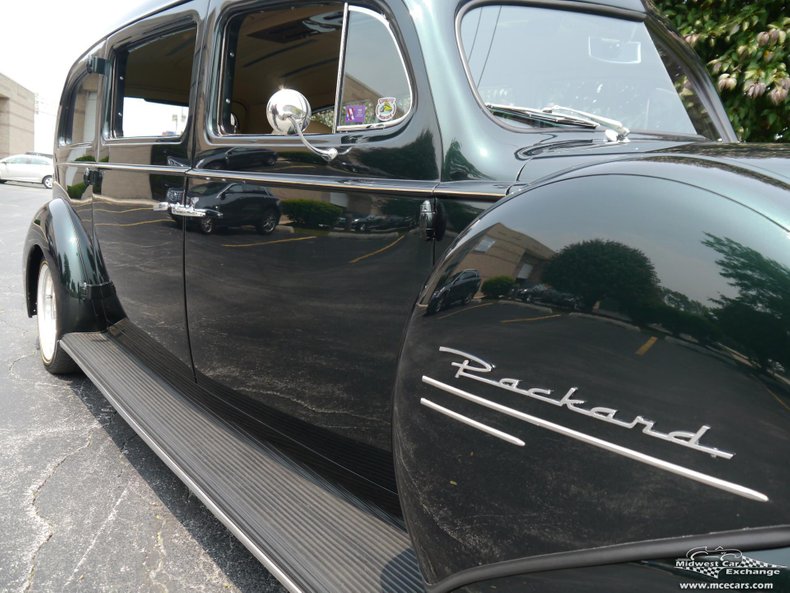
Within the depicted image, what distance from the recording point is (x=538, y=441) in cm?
104

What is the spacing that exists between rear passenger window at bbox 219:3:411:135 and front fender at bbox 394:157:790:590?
2.70 ft

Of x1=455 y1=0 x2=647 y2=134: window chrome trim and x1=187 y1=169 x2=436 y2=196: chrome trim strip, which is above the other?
x1=455 y1=0 x2=647 y2=134: window chrome trim

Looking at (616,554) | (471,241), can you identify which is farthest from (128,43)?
(616,554)

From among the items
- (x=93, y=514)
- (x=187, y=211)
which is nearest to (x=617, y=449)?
(x=187, y=211)

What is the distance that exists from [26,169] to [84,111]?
24.4m

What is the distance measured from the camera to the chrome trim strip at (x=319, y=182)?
168 centimetres

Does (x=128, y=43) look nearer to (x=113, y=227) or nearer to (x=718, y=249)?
(x=113, y=227)

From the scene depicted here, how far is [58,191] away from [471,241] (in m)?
A: 3.66

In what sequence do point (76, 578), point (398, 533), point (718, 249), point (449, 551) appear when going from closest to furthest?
1. point (718, 249)
2. point (449, 551)
3. point (398, 533)
4. point (76, 578)

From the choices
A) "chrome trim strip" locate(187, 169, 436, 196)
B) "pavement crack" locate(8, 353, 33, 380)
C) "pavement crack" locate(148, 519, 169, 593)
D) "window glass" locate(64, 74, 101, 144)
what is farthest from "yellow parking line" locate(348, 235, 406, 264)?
"pavement crack" locate(8, 353, 33, 380)

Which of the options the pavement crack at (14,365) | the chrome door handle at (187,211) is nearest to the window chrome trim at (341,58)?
the chrome door handle at (187,211)

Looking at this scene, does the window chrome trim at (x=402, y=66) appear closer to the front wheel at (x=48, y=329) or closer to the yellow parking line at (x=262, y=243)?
the yellow parking line at (x=262, y=243)

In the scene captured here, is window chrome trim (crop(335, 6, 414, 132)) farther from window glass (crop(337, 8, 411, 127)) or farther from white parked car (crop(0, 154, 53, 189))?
white parked car (crop(0, 154, 53, 189))

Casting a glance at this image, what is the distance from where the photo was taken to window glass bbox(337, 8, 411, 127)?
6.07ft
